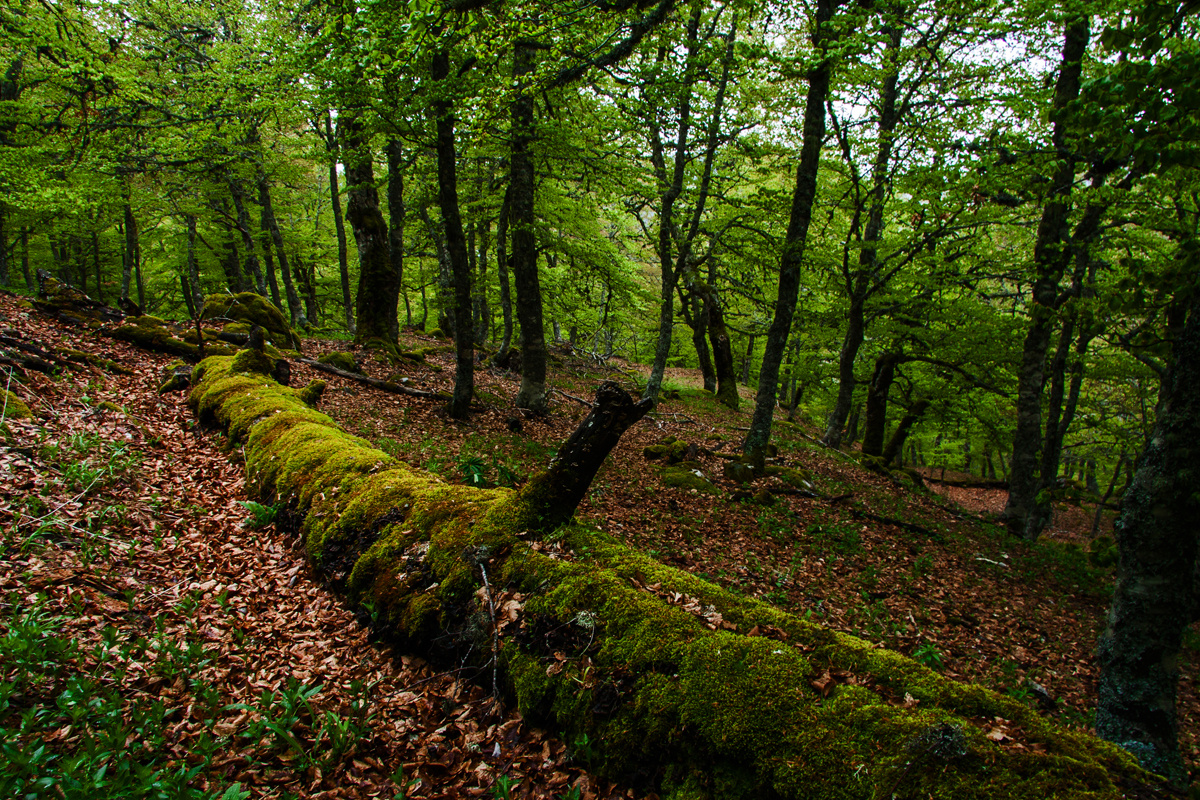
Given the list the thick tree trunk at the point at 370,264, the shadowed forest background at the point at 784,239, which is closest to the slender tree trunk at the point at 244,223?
the shadowed forest background at the point at 784,239

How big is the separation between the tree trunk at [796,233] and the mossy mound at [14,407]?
10644 mm

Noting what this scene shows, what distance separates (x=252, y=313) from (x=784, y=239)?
518 inches

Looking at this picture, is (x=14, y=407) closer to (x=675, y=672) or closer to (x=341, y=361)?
(x=341, y=361)

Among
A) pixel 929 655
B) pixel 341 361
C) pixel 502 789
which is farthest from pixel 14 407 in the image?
pixel 929 655

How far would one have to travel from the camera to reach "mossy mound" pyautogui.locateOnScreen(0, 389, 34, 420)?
542 centimetres

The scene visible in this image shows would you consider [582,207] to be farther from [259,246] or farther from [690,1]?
[259,246]

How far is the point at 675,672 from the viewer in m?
2.55

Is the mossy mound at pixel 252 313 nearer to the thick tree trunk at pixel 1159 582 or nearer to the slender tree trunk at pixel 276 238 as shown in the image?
the slender tree trunk at pixel 276 238

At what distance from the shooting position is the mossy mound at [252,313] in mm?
→ 11492

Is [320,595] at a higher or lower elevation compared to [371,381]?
lower

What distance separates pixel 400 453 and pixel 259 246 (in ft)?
65.1

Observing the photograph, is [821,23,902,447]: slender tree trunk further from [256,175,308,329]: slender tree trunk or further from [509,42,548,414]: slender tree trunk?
[256,175,308,329]: slender tree trunk

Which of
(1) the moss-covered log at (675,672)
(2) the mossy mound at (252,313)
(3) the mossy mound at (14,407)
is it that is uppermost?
(2) the mossy mound at (252,313)

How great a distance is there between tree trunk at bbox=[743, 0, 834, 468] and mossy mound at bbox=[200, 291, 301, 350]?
11.2m
